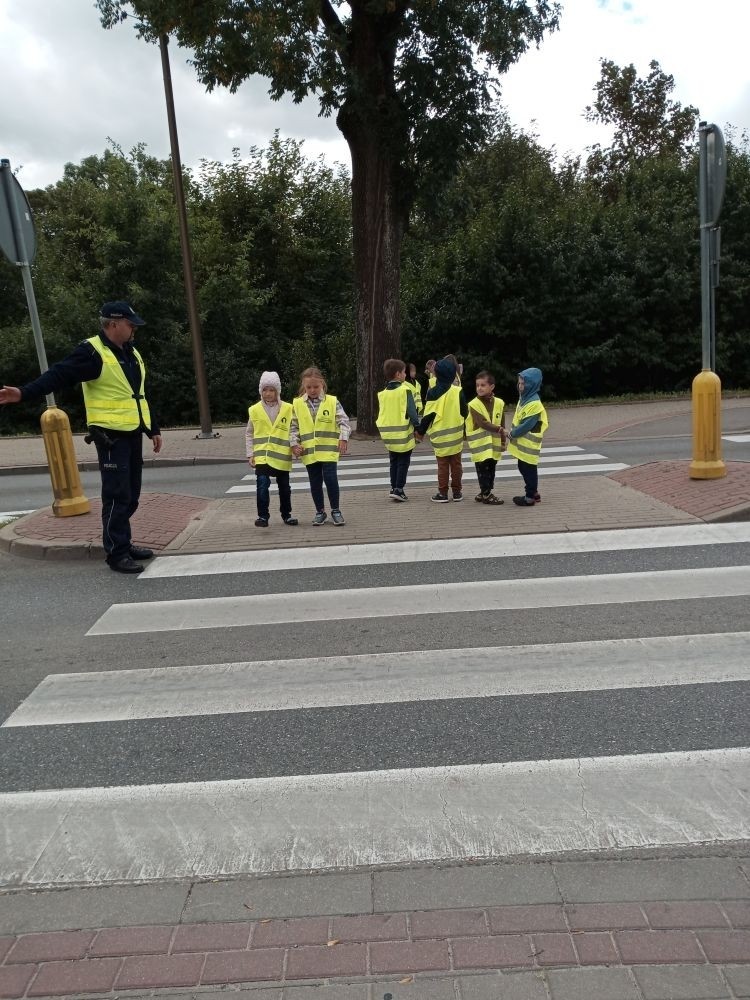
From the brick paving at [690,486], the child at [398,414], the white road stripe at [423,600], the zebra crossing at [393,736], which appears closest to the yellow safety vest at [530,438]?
the child at [398,414]

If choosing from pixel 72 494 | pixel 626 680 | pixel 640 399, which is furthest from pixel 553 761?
pixel 640 399

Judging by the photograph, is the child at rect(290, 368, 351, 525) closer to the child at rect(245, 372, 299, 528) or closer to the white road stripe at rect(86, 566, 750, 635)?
the child at rect(245, 372, 299, 528)

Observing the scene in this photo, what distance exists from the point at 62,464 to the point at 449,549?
160 inches

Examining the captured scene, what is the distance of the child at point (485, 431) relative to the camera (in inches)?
340

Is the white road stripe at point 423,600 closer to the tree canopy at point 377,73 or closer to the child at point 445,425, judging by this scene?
the child at point 445,425

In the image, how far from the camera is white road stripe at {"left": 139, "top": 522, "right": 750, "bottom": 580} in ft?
22.2

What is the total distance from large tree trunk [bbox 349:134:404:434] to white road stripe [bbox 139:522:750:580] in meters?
9.19

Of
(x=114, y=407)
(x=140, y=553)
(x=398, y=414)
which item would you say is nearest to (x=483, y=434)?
(x=398, y=414)

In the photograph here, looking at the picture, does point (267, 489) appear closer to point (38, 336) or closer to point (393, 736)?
point (38, 336)

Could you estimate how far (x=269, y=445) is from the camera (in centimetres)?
812

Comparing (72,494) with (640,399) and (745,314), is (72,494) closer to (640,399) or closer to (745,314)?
(640,399)

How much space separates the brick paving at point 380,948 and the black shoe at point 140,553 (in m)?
4.64

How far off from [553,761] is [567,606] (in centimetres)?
203

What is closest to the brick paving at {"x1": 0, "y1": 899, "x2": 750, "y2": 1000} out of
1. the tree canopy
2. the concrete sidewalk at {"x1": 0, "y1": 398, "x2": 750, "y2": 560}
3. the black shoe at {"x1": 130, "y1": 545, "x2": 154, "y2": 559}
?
the black shoe at {"x1": 130, "y1": 545, "x2": 154, "y2": 559}
